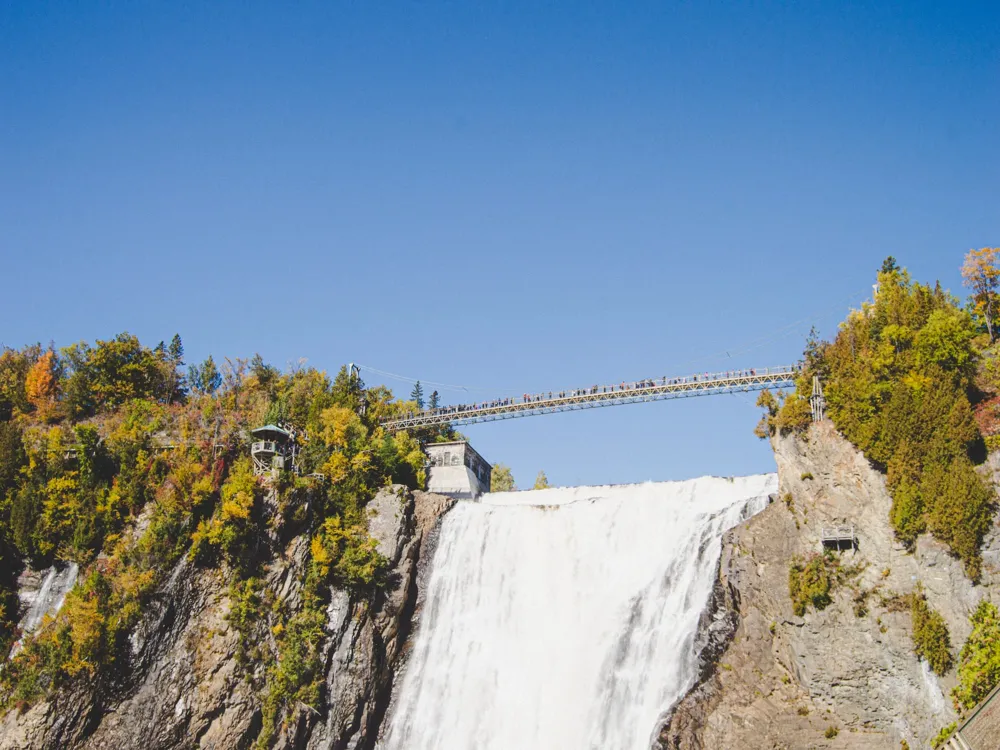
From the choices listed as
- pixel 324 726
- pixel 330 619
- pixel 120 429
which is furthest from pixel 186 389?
pixel 324 726

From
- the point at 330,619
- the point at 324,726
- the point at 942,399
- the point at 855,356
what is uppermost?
the point at 855,356

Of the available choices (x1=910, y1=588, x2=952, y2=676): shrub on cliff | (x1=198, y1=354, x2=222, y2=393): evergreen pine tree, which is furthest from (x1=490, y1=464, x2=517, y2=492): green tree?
(x1=910, y1=588, x2=952, y2=676): shrub on cliff

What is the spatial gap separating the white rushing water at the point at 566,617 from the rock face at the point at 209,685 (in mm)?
1944

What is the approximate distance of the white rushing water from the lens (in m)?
48.9

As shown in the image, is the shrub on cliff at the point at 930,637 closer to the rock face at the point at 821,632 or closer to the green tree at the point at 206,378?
the rock face at the point at 821,632

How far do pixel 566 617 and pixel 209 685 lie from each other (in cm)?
2033

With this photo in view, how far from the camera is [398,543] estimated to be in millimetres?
61281

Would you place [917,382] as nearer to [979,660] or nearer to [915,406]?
[915,406]

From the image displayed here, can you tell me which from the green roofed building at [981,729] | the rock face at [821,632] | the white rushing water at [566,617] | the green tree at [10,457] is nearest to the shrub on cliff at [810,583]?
the rock face at [821,632]

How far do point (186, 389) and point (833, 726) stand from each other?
196ft

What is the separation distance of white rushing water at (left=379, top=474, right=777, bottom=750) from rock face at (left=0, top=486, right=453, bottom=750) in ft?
6.38

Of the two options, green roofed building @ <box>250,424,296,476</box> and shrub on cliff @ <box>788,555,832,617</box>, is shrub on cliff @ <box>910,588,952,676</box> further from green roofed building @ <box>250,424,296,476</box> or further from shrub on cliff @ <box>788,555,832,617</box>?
green roofed building @ <box>250,424,296,476</box>

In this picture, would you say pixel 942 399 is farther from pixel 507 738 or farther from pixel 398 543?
pixel 398 543

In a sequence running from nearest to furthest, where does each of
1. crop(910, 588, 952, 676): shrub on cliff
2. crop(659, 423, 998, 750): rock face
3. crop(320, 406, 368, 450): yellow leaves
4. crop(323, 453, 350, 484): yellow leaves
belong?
crop(910, 588, 952, 676): shrub on cliff, crop(659, 423, 998, 750): rock face, crop(323, 453, 350, 484): yellow leaves, crop(320, 406, 368, 450): yellow leaves
